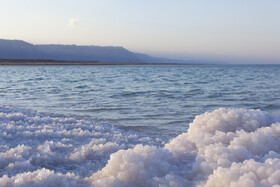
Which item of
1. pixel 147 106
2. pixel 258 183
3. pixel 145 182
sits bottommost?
pixel 147 106

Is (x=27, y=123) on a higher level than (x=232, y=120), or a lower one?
lower

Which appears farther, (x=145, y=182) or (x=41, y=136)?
(x=41, y=136)

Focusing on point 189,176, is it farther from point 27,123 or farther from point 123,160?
point 27,123

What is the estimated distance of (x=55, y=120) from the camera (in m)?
6.53

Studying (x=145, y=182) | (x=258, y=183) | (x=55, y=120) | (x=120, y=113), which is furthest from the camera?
(x=120, y=113)

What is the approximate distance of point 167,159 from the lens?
2.72 m

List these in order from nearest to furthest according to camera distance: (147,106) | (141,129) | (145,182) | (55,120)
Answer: (145,182), (55,120), (141,129), (147,106)

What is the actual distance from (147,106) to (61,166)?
9144 mm

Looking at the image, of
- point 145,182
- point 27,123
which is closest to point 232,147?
point 145,182

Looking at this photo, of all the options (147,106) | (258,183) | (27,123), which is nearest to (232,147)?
(258,183)

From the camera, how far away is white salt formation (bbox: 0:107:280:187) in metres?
2.29

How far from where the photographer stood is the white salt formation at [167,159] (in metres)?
2.29

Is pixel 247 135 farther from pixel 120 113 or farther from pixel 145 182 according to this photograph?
pixel 120 113

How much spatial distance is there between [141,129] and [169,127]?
0.95 m
